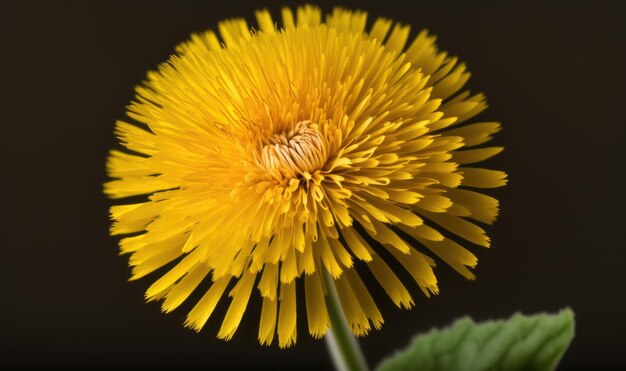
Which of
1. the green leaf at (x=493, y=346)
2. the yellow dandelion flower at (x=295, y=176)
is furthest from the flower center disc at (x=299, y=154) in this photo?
the green leaf at (x=493, y=346)

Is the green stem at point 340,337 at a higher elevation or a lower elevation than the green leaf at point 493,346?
higher

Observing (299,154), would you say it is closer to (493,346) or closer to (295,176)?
(295,176)

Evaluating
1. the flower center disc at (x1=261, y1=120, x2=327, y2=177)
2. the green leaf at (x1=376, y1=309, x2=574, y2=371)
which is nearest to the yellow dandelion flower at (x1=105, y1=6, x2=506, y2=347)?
the flower center disc at (x1=261, y1=120, x2=327, y2=177)

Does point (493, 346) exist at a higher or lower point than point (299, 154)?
lower

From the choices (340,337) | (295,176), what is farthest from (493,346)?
(295,176)

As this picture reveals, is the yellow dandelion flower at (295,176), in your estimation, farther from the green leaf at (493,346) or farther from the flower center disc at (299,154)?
the green leaf at (493,346)
